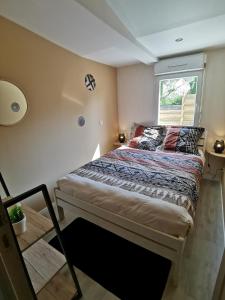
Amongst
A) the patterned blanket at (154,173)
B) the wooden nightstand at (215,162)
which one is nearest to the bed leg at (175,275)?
the patterned blanket at (154,173)

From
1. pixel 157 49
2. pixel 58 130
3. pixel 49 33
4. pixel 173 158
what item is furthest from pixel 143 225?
pixel 157 49

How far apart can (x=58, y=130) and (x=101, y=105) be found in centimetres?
119

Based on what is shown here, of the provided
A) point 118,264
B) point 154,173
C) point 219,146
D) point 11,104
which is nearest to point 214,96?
point 219,146

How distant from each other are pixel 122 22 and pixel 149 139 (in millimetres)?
1760

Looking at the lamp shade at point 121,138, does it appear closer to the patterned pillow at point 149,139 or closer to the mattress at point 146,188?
the patterned pillow at point 149,139

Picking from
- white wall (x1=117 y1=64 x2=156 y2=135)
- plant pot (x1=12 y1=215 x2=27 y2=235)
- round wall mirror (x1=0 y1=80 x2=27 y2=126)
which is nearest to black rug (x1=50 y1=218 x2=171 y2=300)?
plant pot (x1=12 y1=215 x2=27 y2=235)

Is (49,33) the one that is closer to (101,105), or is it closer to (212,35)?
(101,105)

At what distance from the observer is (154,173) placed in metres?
1.91

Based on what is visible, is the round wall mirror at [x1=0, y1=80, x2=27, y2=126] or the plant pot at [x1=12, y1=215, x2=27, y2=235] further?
the round wall mirror at [x1=0, y1=80, x2=27, y2=126]

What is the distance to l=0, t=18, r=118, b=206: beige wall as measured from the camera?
1.82m

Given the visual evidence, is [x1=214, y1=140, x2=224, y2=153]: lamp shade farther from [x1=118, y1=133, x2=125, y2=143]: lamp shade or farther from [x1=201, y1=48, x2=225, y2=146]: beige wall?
[x1=118, y1=133, x2=125, y2=143]: lamp shade

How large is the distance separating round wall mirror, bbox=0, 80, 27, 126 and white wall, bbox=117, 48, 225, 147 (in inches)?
88.4

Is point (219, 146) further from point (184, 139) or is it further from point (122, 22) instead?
point (122, 22)

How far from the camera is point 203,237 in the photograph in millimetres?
1771
